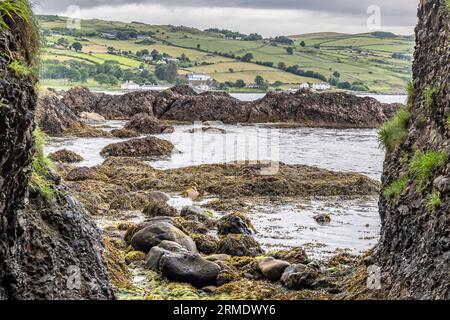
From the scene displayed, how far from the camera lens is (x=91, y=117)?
71500 millimetres

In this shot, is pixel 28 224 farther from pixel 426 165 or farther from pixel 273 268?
pixel 426 165

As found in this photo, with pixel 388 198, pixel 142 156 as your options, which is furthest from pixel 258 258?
pixel 142 156

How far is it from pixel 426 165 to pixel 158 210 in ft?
39.9

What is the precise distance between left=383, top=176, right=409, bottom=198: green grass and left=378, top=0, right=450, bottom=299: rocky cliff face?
23 millimetres

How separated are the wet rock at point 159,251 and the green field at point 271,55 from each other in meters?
109

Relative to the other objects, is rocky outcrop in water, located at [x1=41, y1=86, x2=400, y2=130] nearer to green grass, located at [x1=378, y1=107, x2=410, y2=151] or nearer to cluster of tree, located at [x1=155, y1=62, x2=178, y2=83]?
green grass, located at [x1=378, y1=107, x2=410, y2=151]

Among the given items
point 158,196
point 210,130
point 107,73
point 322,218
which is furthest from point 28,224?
point 107,73

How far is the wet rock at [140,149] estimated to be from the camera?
3891cm

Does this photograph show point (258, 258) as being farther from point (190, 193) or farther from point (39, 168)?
point (190, 193)

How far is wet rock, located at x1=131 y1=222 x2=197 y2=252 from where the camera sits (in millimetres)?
14873

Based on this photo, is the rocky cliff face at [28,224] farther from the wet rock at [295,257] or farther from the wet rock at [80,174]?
the wet rock at [80,174]

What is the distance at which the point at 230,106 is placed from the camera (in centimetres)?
7744

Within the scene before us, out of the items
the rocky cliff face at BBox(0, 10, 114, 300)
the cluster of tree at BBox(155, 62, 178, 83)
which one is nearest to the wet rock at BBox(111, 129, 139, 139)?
the rocky cliff face at BBox(0, 10, 114, 300)
